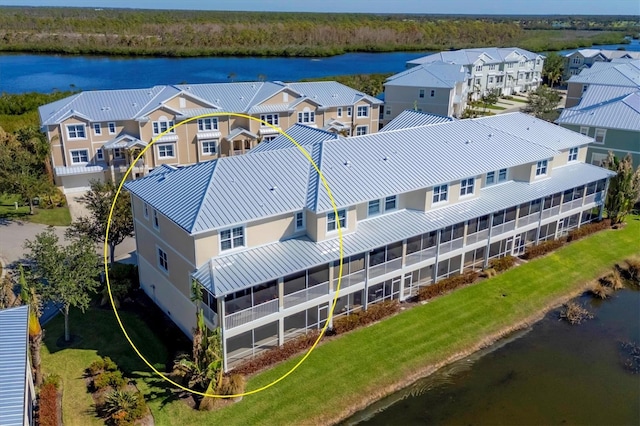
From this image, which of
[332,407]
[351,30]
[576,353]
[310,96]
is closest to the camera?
[332,407]

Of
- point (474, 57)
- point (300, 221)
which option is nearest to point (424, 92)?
point (474, 57)

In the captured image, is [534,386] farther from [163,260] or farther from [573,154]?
[573,154]

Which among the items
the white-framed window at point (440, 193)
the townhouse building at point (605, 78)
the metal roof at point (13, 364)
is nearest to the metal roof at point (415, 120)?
the white-framed window at point (440, 193)

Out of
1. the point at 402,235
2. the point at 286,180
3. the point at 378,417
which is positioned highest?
the point at 286,180

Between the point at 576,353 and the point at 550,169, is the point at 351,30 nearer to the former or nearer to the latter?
the point at 550,169

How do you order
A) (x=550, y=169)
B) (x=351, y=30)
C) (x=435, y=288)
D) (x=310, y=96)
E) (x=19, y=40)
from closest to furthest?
(x=435, y=288)
(x=550, y=169)
(x=310, y=96)
(x=19, y=40)
(x=351, y=30)

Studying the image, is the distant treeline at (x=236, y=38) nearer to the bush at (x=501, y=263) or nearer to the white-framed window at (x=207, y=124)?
the white-framed window at (x=207, y=124)

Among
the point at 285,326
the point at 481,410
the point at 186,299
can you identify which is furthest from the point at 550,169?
the point at 186,299
